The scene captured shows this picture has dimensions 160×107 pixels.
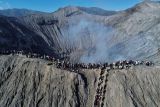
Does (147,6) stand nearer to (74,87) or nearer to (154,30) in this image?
(154,30)

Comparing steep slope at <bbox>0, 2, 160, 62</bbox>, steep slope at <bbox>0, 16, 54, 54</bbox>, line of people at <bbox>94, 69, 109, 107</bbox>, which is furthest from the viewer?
steep slope at <bbox>0, 16, 54, 54</bbox>

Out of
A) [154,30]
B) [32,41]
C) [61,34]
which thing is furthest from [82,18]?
[154,30]

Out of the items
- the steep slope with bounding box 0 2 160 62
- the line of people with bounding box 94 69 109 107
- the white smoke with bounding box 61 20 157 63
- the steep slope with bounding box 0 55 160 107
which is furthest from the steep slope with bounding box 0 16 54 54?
the line of people with bounding box 94 69 109 107

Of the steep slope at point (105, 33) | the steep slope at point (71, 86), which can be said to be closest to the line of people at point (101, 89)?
the steep slope at point (71, 86)

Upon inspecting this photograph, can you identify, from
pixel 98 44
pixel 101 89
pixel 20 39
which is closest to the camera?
pixel 101 89

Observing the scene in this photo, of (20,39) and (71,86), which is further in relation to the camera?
(20,39)

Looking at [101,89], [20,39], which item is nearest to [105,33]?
[20,39]

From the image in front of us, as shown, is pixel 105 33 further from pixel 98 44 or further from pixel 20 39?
pixel 20 39

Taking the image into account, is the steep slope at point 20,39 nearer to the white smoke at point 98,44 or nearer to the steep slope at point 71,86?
the white smoke at point 98,44

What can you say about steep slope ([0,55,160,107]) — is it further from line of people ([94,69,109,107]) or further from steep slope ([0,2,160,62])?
steep slope ([0,2,160,62])
